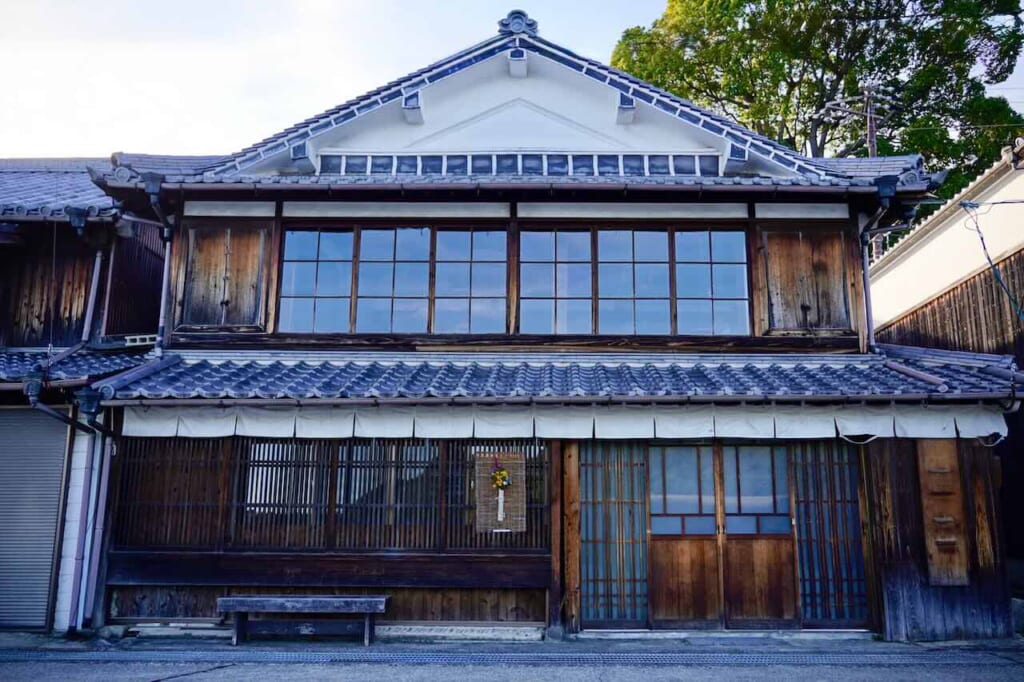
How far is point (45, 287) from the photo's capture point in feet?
36.0

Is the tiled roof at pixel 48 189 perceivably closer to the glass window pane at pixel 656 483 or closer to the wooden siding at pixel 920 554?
the glass window pane at pixel 656 483

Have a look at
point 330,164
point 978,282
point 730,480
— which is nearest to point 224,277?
point 330,164

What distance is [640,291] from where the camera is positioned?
10.5 metres

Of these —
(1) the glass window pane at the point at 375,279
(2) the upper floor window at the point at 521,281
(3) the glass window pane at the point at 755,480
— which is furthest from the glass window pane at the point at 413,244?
(3) the glass window pane at the point at 755,480

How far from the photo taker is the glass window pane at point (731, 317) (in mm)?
10383

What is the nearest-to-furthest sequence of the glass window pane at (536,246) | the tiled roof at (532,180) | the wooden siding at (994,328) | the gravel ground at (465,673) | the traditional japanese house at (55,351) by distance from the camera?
1. the gravel ground at (465,673)
2. the traditional japanese house at (55,351)
3. the tiled roof at (532,180)
4. the glass window pane at (536,246)
5. the wooden siding at (994,328)

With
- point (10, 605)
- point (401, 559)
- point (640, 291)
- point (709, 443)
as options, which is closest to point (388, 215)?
point (640, 291)

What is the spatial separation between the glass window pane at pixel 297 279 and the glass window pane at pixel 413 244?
1253 mm

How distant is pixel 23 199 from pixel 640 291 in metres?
9.83

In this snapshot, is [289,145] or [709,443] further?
[289,145]

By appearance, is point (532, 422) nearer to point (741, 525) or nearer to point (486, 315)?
point (486, 315)

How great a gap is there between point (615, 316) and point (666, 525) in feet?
9.59

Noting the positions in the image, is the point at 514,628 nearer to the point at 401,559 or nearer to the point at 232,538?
the point at 401,559

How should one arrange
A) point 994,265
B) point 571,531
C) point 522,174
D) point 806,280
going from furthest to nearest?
point 994,265 → point 522,174 → point 806,280 → point 571,531
